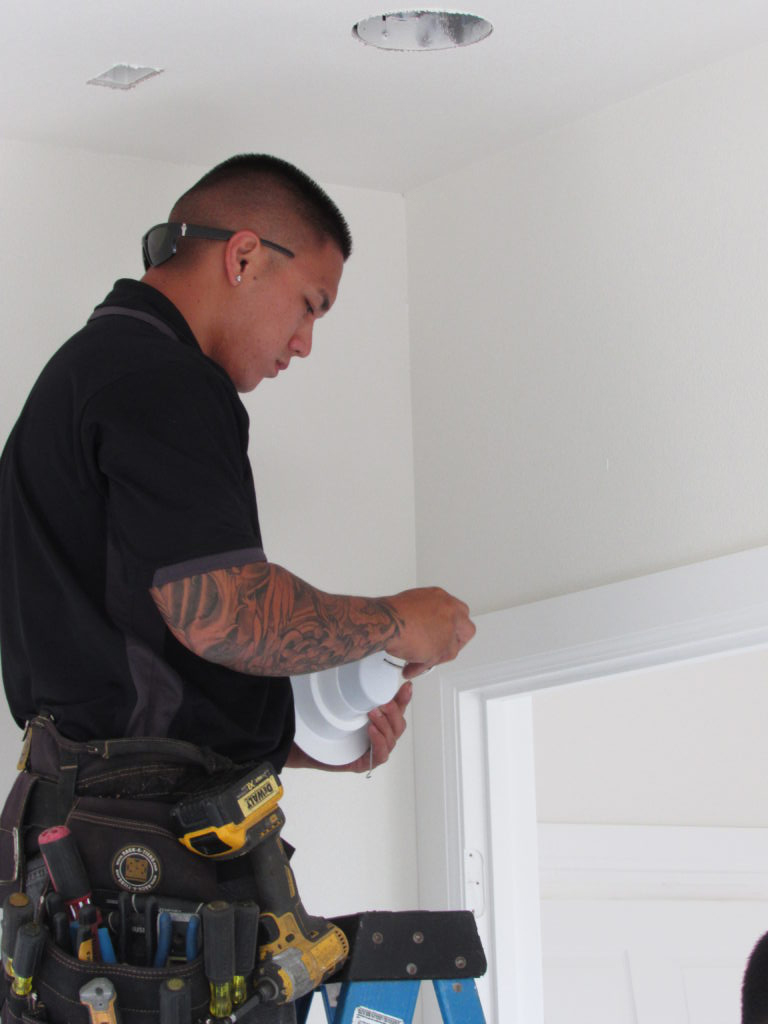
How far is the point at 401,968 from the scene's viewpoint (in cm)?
Result: 168

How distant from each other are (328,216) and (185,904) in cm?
96

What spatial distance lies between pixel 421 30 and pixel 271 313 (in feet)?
1.93

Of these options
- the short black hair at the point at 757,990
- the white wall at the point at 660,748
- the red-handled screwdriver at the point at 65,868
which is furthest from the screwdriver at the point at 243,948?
the white wall at the point at 660,748

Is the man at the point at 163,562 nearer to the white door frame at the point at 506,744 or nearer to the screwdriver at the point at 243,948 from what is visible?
the screwdriver at the point at 243,948

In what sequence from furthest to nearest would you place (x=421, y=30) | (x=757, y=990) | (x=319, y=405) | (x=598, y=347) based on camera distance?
1. (x=319, y=405)
2. (x=598, y=347)
3. (x=421, y=30)
4. (x=757, y=990)

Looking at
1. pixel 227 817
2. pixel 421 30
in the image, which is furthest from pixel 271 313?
pixel 227 817

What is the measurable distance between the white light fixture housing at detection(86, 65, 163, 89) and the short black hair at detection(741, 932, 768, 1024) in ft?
5.25

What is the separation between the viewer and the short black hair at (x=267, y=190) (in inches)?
75.5

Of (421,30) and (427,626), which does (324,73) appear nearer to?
(421,30)

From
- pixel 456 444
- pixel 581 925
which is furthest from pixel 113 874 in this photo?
pixel 581 925

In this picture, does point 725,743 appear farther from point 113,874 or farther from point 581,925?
point 113,874

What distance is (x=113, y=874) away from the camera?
4.99 ft

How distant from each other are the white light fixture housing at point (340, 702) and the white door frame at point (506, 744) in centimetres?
46

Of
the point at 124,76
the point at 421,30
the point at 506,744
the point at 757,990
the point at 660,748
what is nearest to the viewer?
the point at 757,990
